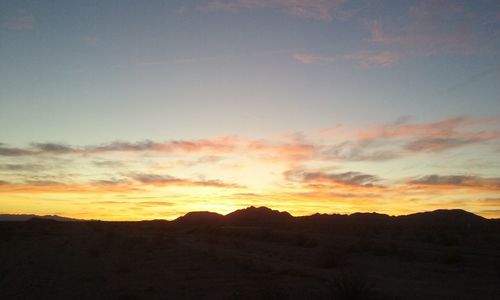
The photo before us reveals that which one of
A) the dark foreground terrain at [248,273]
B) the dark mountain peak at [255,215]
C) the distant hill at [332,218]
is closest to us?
the dark foreground terrain at [248,273]

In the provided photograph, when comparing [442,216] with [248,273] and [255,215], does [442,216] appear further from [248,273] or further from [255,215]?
[248,273]

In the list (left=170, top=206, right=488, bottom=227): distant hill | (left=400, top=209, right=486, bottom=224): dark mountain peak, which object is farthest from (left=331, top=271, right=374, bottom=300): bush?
(left=400, top=209, right=486, bottom=224): dark mountain peak

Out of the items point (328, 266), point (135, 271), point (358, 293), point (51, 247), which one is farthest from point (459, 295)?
point (51, 247)

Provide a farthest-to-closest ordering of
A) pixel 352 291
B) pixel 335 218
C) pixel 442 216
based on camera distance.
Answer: pixel 442 216
pixel 335 218
pixel 352 291

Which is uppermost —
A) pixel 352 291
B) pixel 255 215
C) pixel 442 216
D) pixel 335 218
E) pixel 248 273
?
pixel 255 215

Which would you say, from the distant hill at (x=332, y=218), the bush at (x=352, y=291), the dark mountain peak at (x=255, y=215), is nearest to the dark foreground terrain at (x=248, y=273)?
the bush at (x=352, y=291)

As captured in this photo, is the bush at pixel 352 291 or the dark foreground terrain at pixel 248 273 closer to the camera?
the bush at pixel 352 291

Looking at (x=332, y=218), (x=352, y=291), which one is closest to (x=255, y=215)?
(x=332, y=218)

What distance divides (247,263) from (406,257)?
958 cm

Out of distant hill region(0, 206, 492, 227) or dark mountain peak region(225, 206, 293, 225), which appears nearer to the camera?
distant hill region(0, 206, 492, 227)

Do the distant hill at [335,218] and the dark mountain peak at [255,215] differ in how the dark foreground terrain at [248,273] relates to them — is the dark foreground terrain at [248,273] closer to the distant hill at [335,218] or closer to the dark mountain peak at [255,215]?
the distant hill at [335,218]

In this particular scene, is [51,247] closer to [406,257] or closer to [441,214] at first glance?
[406,257]

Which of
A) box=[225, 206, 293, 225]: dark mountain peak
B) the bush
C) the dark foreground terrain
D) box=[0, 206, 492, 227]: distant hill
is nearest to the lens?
the bush

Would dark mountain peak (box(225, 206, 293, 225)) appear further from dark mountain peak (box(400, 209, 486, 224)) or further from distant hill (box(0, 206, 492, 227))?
dark mountain peak (box(400, 209, 486, 224))
